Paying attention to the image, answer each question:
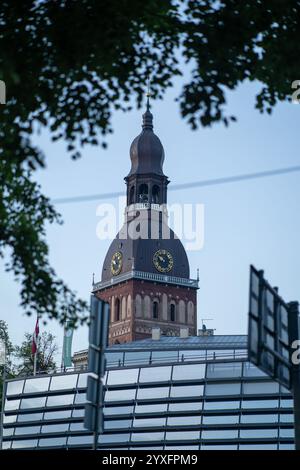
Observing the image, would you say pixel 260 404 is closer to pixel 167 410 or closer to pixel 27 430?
pixel 167 410

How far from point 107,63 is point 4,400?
5851cm

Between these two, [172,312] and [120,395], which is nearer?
[120,395]

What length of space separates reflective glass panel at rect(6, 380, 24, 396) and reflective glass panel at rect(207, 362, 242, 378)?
1648 centimetres

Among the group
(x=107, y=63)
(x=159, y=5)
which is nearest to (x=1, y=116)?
(x=107, y=63)

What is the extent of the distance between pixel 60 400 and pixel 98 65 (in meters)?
52.7

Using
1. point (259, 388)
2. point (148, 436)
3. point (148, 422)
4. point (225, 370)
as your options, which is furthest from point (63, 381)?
point (259, 388)

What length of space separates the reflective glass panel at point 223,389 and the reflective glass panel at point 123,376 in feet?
18.5

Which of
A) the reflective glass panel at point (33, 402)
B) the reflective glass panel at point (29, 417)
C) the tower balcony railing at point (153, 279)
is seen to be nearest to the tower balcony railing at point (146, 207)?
the tower balcony railing at point (153, 279)

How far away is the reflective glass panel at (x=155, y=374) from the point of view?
63344 millimetres

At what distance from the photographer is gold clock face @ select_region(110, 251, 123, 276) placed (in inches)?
4904

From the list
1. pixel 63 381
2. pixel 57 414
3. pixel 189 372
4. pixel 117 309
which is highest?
pixel 117 309

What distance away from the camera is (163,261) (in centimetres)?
12388

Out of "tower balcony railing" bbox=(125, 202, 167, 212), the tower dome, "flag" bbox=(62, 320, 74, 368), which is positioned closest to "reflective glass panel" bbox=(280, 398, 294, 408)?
"flag" bbox=(62, 320, 74, 368)

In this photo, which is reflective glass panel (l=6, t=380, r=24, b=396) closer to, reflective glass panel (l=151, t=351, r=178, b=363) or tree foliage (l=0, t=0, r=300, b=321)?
reflective glass panel (l=151, t=351, r=178, b=363)
